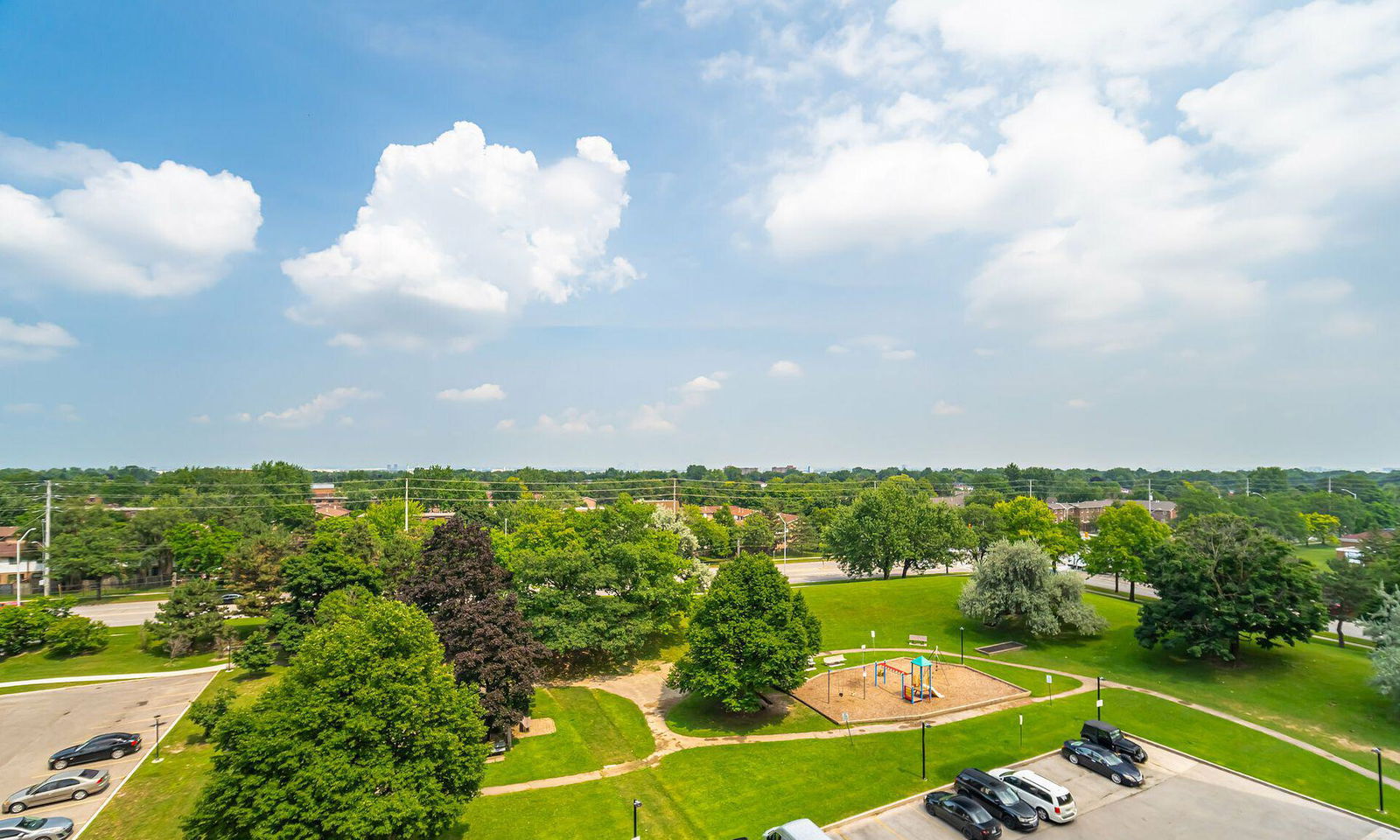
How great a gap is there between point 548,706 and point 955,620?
33290 mm

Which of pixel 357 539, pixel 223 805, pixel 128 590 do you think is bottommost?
pixel 128 590

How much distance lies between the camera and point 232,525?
6900cm

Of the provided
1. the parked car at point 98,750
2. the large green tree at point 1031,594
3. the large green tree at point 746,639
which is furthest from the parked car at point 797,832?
the parked car at point 98,750

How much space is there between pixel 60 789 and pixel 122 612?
4021 centimetres

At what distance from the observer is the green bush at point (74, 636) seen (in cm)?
3953

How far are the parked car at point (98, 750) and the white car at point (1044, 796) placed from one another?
3920 cm

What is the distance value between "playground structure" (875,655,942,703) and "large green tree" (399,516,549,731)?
2075cm

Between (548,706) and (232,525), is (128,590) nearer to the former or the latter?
(232,525)

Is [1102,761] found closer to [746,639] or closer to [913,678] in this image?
[913,678]

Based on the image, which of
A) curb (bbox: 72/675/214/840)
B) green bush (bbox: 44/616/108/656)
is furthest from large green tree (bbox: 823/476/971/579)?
green bush (bbox: 44/616/108/656)

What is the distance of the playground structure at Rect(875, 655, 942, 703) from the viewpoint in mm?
32562

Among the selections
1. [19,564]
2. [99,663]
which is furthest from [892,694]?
[19,564]

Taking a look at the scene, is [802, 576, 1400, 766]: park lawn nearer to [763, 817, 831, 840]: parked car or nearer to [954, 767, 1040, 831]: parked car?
[954, 767, 1040, 831]: parked car

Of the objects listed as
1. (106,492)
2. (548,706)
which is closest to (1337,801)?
(548,706)
